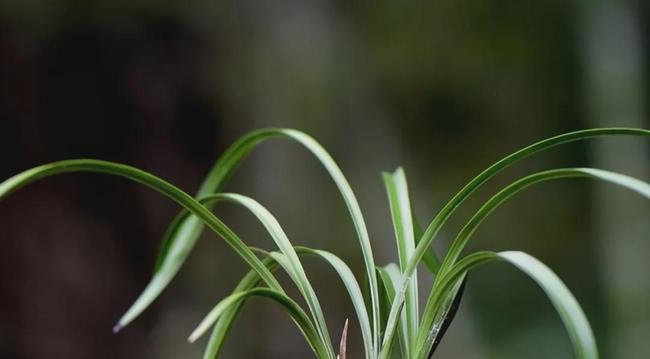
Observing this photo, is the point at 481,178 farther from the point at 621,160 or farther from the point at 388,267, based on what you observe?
the point at 621,160

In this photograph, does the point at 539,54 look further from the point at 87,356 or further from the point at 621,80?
the point at 87,356

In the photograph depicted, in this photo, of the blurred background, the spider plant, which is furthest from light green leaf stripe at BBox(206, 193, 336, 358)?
the blurred background

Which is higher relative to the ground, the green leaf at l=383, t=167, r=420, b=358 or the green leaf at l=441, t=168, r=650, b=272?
the green leaf at l=441, t=168, r=650, b=272

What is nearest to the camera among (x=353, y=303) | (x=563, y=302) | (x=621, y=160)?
(x=563, y=302)

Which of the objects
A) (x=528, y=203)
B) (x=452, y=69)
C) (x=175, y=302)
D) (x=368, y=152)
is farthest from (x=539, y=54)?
(x=175, y=302)

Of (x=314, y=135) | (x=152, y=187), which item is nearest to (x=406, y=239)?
(x=152, y=187)

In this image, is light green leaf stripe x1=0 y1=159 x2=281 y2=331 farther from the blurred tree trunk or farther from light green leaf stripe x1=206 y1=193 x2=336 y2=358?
the blurred tree trunk
